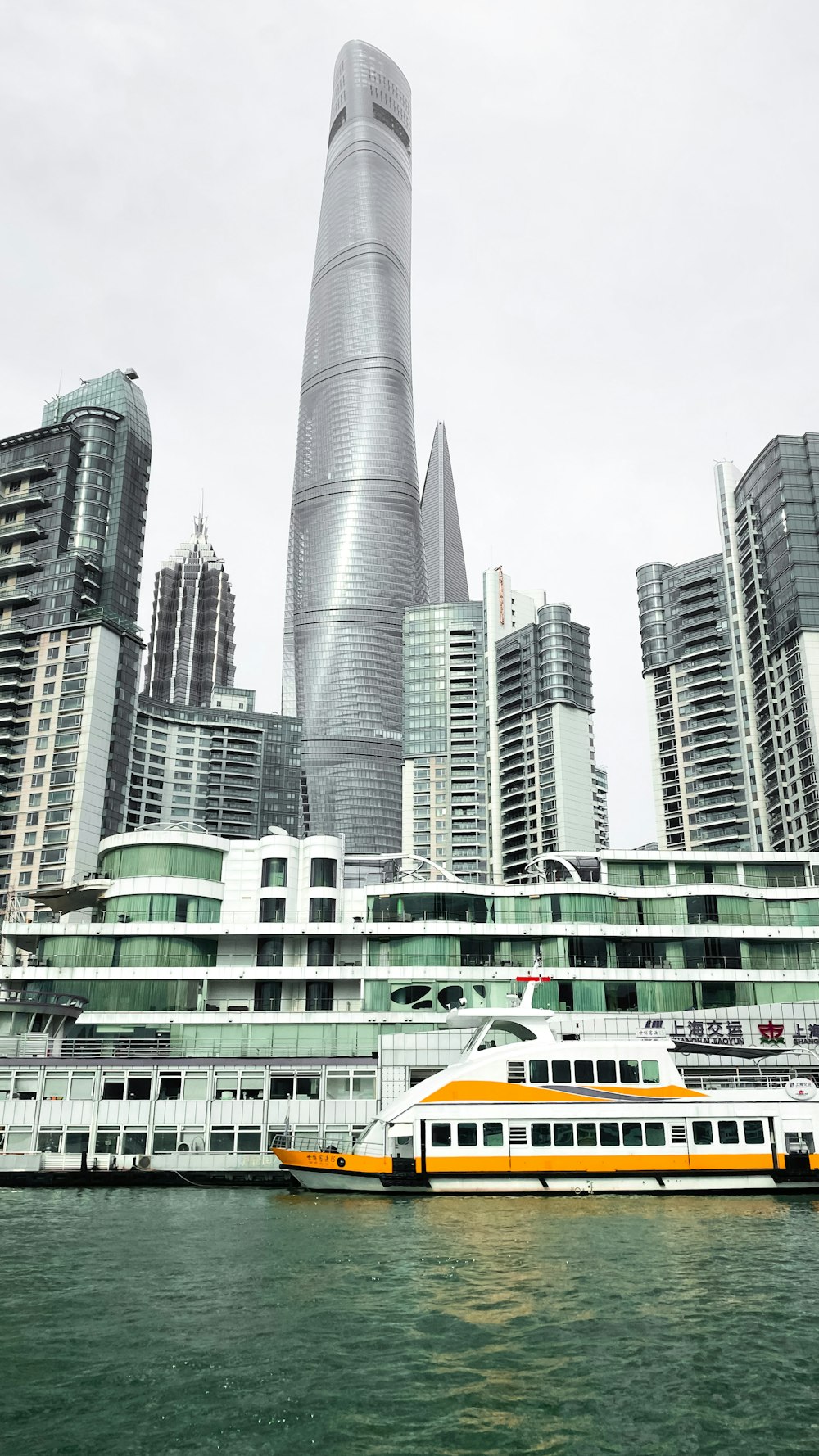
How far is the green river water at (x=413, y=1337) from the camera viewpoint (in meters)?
17.6

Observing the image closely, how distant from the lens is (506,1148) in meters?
44.3

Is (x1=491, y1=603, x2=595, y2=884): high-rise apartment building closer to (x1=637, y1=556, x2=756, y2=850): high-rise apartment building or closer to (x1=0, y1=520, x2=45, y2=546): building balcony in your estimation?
(x1=637, y1=556, x2=756, y2=850): high-rise apartment building

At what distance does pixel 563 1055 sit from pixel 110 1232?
19.7 m

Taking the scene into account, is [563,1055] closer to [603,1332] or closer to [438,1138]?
[438,1138]

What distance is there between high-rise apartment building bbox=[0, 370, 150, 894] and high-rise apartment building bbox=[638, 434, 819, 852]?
3303 inches

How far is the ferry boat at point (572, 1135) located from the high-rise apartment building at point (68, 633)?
100280 mm

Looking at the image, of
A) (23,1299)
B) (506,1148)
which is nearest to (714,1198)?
(506,1148)

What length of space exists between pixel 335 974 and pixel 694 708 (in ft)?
387

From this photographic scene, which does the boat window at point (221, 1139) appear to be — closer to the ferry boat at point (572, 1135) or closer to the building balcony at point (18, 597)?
the ferry boat at point (572, 1135)

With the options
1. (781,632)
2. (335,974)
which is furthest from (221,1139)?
(781,632)

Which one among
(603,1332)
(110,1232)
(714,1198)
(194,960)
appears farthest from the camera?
(194,960)

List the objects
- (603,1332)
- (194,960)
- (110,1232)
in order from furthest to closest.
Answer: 1. (194,960)
2. (110,1232)
3. (603,1332)

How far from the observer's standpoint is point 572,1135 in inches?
1762

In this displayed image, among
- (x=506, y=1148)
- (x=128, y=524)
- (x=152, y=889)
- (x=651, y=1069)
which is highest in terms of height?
(x=128, y=524)
